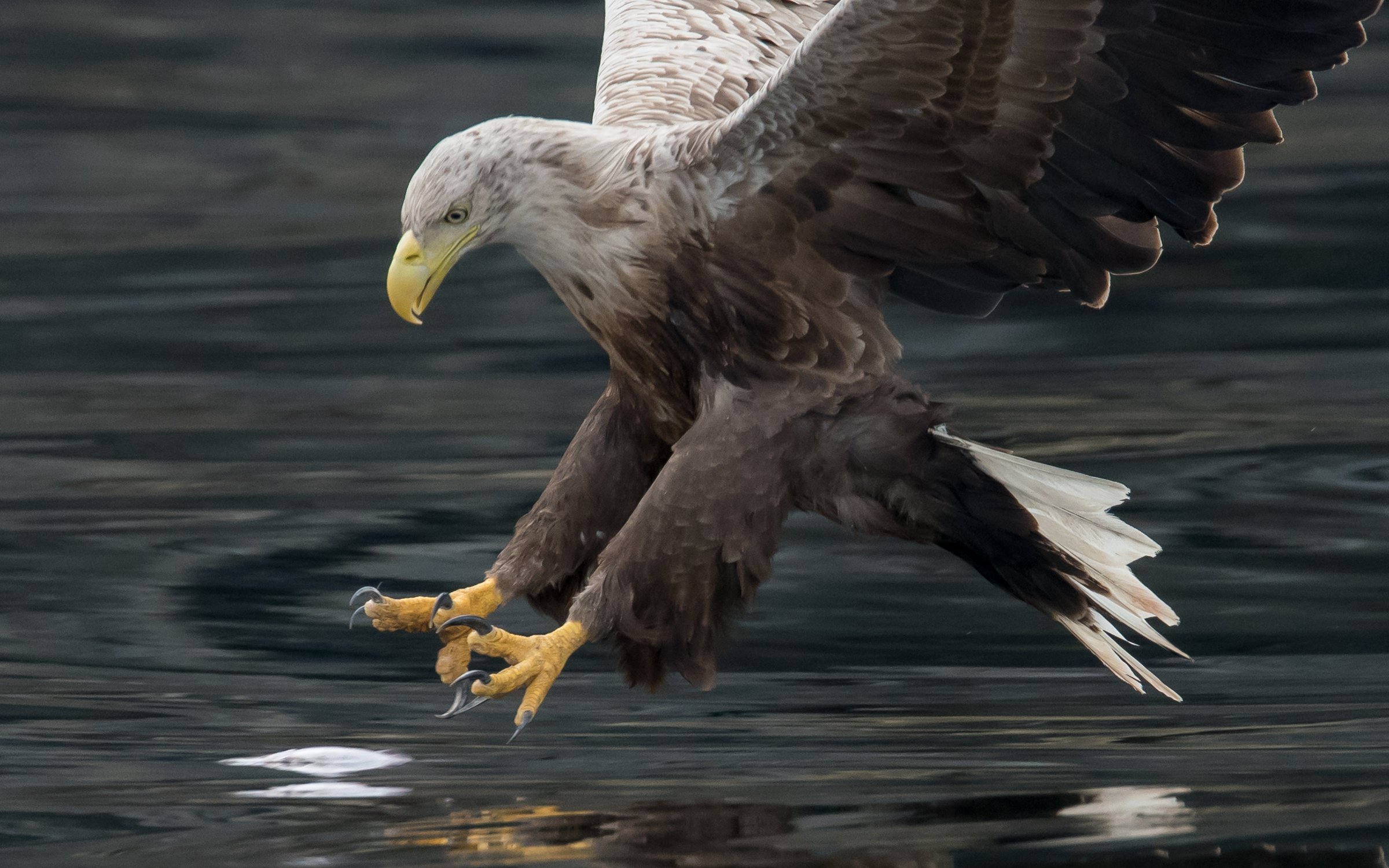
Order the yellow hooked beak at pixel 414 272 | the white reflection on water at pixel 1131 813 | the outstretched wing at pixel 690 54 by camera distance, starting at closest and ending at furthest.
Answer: the white reflection on water at pixel 1131 813 < the yellow hooked beak at pixel 414 272 < the outstretched wing at pixel 690 54

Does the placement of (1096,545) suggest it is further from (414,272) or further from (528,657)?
(414,272)

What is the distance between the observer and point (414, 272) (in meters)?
4.13

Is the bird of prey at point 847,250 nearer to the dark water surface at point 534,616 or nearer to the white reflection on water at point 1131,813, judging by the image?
the dark water surface at point 534,616

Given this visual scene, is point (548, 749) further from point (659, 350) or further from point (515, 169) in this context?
point (515, 169)

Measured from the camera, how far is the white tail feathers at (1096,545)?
172 inches

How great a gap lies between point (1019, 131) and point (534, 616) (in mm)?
1687

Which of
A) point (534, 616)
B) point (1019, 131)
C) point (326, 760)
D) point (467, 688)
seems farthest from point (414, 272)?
point (534, 616)

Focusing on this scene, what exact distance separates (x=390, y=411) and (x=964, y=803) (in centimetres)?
347

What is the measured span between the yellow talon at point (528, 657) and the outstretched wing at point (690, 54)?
1.11 metres

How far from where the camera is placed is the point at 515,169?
4145 mm

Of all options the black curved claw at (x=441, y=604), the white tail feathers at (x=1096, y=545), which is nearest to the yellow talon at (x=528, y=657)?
the black curved claw at (x=441, y=604)

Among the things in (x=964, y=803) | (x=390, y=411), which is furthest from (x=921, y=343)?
(x=964, y=803)

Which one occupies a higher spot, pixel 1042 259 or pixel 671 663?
pixel 1042 259

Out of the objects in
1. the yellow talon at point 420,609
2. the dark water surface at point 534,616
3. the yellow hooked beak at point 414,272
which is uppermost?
the yellow hooked beak at point 414,272
